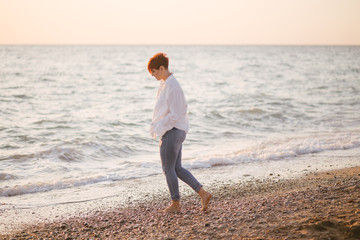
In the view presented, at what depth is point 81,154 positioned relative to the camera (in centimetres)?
973

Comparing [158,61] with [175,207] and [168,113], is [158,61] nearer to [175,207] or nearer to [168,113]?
[168,113]

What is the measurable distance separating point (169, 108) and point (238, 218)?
4.99 ft

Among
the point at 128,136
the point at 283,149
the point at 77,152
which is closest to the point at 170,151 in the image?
the point at 77,152

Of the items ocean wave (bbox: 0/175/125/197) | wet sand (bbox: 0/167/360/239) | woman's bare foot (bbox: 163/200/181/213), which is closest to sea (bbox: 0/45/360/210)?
ocean wave (bbox: 0/175/125/197)

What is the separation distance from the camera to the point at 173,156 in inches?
192

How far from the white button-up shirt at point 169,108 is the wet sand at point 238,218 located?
1161 millimetres

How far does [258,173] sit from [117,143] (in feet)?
14.9

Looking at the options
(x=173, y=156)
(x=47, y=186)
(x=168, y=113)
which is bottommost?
(x=47, y=186)

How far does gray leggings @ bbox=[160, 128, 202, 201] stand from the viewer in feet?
15.7

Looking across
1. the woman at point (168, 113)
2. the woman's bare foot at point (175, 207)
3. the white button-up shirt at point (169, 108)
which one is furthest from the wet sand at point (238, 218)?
the white button-up shirt at point (169, 108)

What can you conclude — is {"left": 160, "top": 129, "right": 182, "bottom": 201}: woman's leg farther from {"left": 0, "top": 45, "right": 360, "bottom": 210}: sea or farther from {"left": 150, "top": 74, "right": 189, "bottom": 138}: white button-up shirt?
{"left": 0, "top": 45, "right": 360, "bottom": 210}: sea

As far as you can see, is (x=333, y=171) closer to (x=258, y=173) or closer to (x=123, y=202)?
(x=258, y=173)

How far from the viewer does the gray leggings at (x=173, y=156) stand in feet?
15.7

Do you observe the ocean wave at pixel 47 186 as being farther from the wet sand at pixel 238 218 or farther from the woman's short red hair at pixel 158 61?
the woman's short red hair at pixel 158 61
